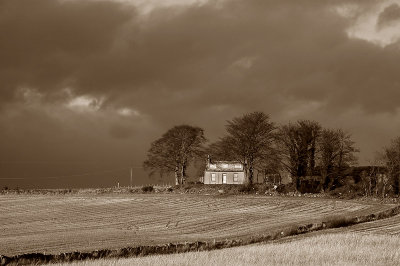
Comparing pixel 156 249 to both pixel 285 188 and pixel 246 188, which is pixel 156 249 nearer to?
pixel 246 188

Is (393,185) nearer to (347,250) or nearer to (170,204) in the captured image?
(170,204)

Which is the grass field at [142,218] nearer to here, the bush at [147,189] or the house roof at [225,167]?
the bush at [147,189]

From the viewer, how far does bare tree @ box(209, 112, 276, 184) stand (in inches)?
4129

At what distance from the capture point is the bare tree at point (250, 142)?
344 feet

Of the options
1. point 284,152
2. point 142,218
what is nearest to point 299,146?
point 284,152

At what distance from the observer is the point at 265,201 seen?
76250mm

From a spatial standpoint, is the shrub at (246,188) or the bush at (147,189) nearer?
the shrub at (246,188)

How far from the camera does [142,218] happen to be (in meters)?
62.2

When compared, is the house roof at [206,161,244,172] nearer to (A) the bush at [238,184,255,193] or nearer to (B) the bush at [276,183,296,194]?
(B) the bush at [276,183,296,194]

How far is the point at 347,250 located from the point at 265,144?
239 feet

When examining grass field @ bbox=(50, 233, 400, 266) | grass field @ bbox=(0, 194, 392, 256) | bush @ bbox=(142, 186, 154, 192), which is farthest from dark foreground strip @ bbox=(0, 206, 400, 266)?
bush @ bbox=(142, 186, 154, 192)

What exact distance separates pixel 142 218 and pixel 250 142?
46257 millimetres

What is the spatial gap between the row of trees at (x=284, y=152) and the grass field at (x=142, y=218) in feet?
66.4

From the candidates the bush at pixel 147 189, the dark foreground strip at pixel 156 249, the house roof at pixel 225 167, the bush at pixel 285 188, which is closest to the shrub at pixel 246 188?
the bush at pixel 285 188
